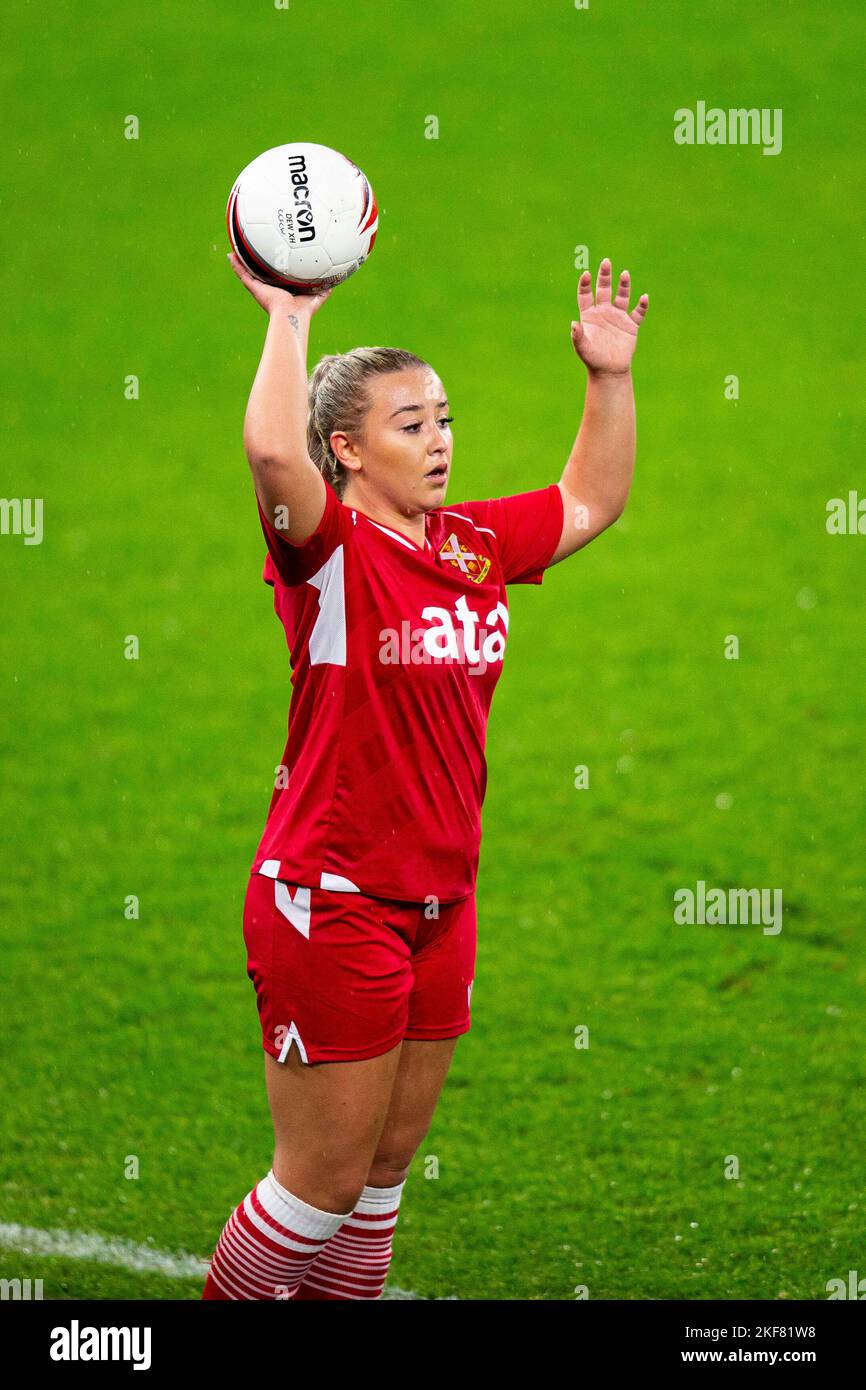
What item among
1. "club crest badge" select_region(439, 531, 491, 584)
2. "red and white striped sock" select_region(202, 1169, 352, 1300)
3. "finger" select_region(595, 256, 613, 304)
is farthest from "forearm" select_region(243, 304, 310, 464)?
"red and white striped sock" select_region(202, 1169, 352, 1300)

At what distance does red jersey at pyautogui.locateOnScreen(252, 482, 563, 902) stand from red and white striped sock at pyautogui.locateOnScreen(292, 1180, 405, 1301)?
807 millimetres

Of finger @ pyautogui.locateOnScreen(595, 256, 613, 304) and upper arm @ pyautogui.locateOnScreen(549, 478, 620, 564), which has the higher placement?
finger @ pyautogui.locateOnScreen(595, 256, 613, 304)

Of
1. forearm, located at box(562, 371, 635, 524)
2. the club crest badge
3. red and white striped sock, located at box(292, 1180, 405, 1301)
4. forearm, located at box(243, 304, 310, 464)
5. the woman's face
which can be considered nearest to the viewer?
forearm, located at box(243, 304, 310, 464)

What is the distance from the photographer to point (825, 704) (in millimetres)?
9625

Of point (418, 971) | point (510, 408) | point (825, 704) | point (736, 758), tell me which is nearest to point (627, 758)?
point (736, 758)

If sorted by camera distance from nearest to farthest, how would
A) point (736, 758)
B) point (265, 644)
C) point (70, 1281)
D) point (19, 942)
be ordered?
1. point (70, 1281)
2. point (19, 942)
3. point (736, 758)
4. point (265, 644)

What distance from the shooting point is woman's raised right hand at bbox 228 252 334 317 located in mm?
3674

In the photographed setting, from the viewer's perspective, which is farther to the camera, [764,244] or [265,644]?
[764,244]

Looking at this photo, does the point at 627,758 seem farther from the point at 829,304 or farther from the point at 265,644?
the point at 829,304

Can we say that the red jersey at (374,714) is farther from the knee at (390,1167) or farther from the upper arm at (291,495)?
the knee at (390,1167)

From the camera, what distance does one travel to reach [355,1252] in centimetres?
413

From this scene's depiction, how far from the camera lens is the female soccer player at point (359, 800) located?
12.2 feet

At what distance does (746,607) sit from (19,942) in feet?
16.8

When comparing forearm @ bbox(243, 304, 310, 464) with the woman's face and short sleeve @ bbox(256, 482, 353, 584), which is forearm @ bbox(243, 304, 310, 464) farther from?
the woman's face
